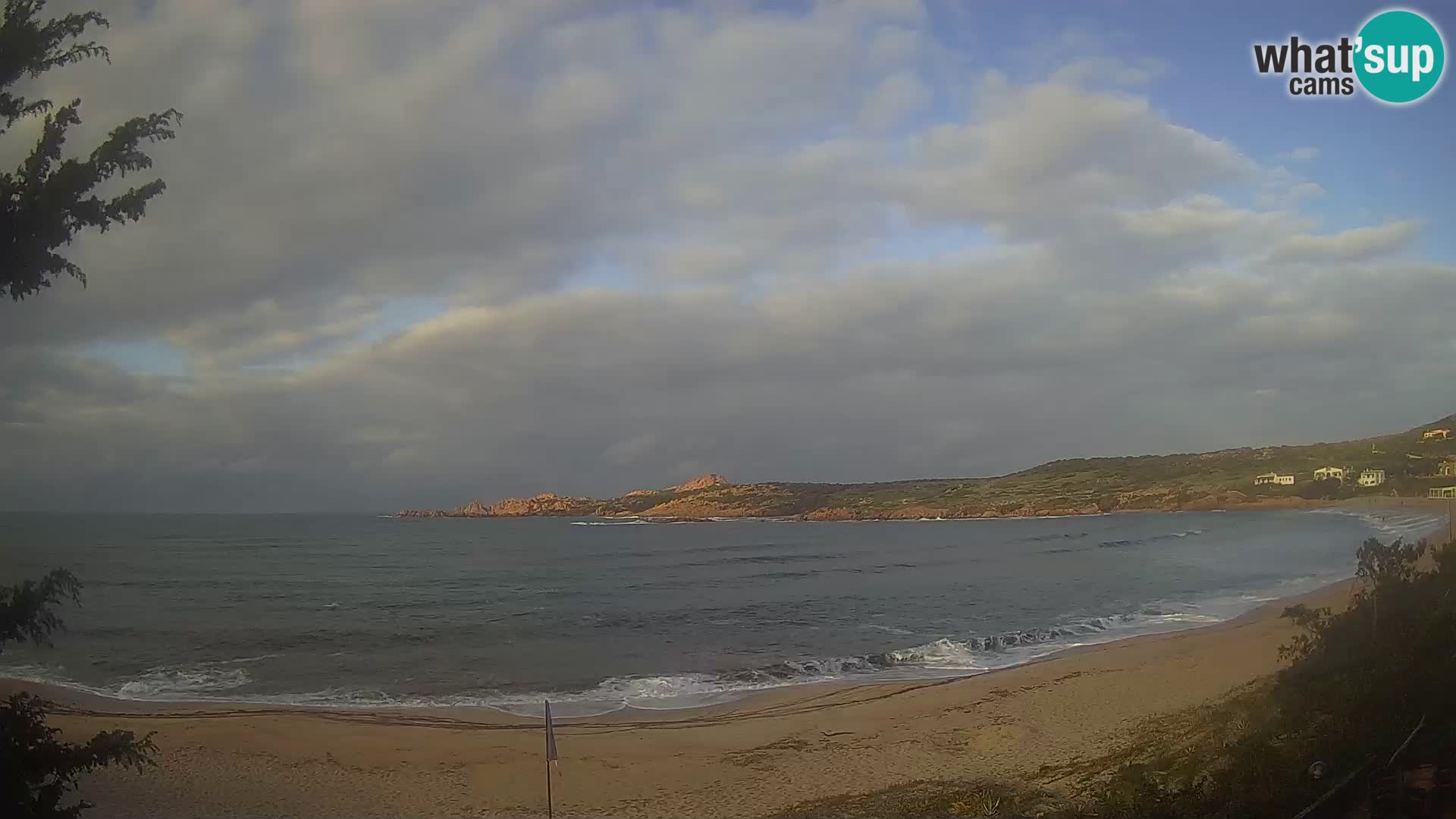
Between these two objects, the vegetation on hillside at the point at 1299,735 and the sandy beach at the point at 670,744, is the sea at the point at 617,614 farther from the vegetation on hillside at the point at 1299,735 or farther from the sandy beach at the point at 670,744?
the sandy beach at the point at 670,744

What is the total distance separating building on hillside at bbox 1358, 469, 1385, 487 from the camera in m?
8.58

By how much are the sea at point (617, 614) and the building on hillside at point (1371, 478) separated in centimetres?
36

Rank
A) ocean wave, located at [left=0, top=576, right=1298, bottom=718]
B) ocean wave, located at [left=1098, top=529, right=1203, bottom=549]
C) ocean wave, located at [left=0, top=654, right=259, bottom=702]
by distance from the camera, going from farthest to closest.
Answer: ocean wave, located at [left=1098, top=529, right=1203, bottom=549] → ocean wave, located at [left=0, top=654, right=259, bottom=702] → ocean wave, located at [left=0, top=576, right=1298, bottom=718]

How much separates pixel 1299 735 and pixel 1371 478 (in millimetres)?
4398

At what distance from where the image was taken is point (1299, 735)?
6000 mm

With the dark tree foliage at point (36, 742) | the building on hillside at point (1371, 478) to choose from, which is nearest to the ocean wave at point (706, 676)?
the building on hillside at point (1371, 478)

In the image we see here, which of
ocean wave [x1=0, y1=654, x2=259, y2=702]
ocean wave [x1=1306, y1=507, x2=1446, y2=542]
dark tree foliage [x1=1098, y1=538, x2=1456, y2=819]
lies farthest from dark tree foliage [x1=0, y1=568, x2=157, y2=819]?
ocean wave [x1=1306, y1=507, x2=1446, y2=542]

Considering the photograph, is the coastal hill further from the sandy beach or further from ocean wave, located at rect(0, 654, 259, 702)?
ocean wave, located at rect(0, 654, 259, 702)

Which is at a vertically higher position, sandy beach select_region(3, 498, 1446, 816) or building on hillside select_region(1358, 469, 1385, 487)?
building on hillside select_region(1358, 469, 1385, 487)

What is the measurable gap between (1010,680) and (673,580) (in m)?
25.4

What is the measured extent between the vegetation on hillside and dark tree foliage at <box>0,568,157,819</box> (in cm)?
597

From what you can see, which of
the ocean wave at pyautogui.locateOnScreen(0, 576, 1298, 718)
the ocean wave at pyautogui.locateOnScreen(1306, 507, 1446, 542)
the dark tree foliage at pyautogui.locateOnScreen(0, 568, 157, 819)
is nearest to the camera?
the dark tree foliage at pyautogui.locateOnScreen(0, 568, 157, 819)

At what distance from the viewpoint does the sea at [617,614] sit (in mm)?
14430

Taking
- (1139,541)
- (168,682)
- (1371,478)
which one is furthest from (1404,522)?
(1139,541)
